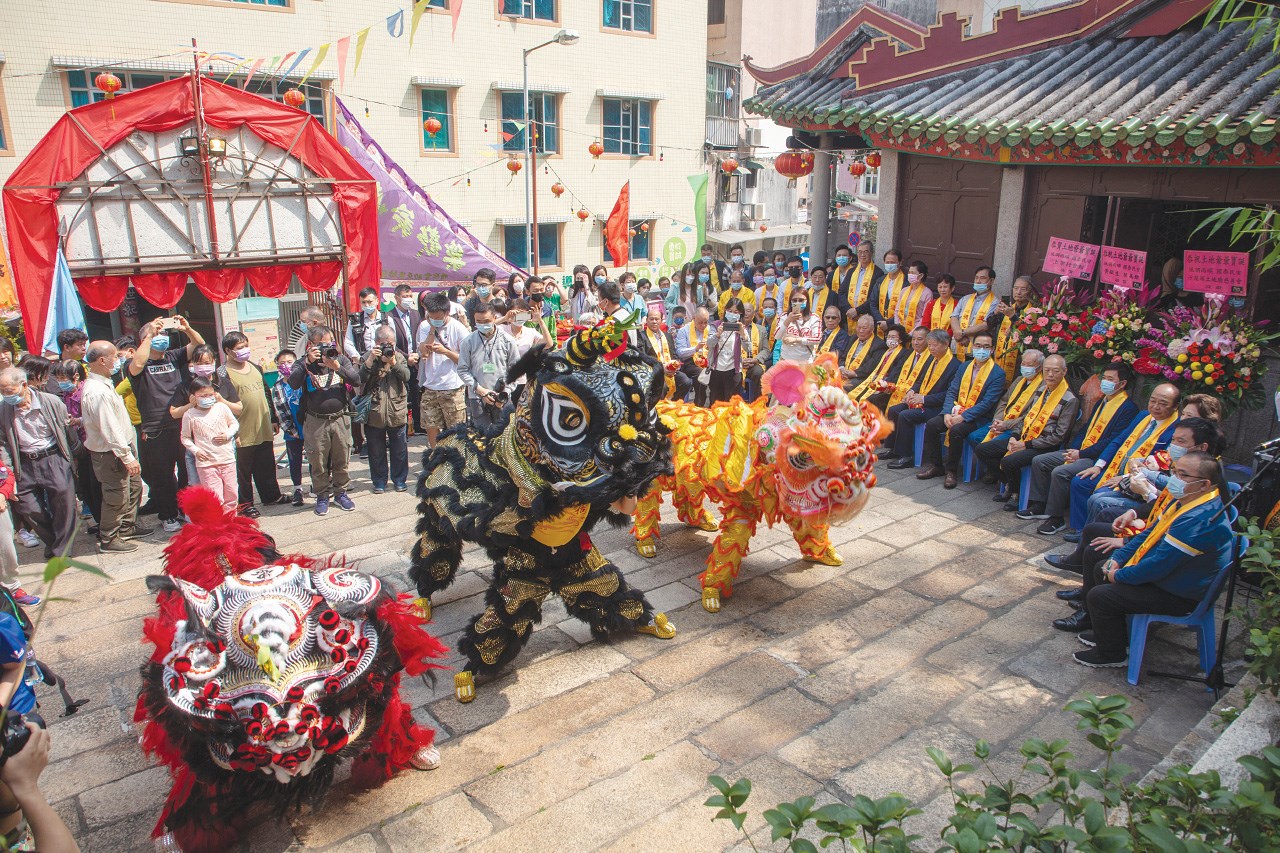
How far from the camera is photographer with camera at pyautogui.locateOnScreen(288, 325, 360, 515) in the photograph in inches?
276

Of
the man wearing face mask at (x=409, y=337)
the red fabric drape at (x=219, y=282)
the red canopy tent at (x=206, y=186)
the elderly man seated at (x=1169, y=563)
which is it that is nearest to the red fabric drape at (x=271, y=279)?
the red canopy tent at (x=206, y=186)

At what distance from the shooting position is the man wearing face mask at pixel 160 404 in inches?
264

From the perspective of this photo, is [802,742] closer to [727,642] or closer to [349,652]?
[727,642]

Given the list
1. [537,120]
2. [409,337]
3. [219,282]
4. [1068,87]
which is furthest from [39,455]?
[537,120]

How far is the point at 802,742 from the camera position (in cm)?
426

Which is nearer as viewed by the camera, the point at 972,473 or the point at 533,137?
the point at 972,473

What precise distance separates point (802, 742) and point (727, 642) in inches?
40.7

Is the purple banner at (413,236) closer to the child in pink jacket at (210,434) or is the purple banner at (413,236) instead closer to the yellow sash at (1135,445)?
the child in pink jacket at (210,434)

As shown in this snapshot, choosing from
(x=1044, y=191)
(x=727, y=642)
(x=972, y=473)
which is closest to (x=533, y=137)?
(x=1044, y=191)

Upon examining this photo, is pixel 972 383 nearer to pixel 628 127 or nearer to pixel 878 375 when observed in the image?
pixel 878 375

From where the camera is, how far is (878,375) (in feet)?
29.1

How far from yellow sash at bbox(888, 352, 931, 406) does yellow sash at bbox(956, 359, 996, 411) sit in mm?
496

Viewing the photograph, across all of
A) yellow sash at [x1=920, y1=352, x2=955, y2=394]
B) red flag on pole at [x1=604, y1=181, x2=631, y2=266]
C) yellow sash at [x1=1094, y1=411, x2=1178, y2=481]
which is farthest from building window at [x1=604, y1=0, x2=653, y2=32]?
yellow sash at [x1=1094, y1=411, x2=1178, y2=481]

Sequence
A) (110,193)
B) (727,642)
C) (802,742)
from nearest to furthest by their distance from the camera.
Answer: (802,742) < (727,642) < (110,193)
